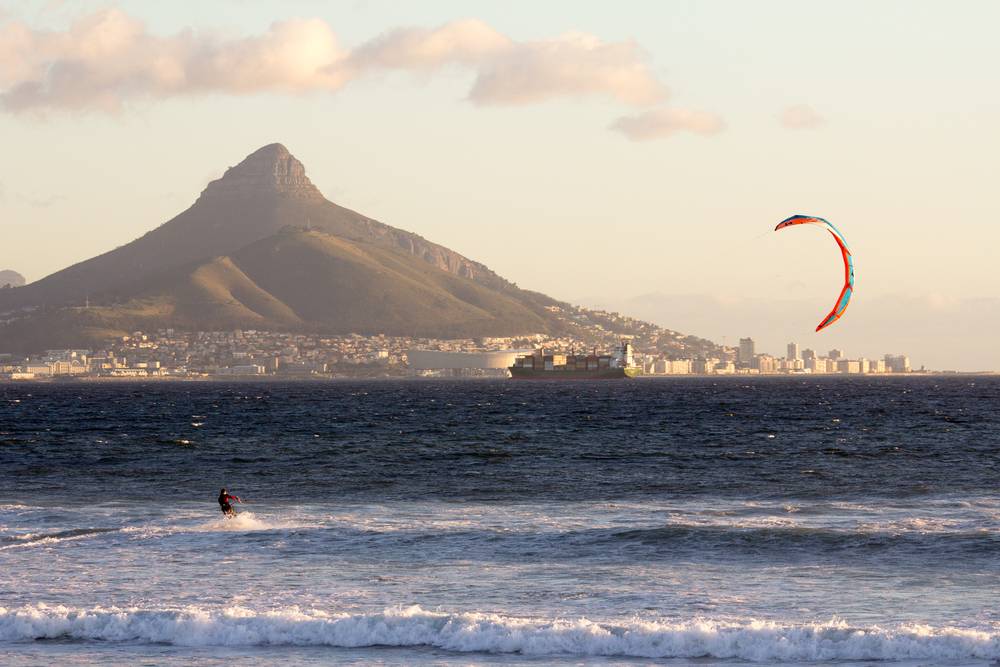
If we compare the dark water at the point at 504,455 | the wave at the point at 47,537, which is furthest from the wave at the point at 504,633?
the dark water at the point at 504,455

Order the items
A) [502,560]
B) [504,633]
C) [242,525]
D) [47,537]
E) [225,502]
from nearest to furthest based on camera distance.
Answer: [504,633] → [502,560] → [47,537] → [242,525] → [225,502]

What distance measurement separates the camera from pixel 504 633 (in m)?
31.5

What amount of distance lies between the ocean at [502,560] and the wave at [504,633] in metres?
0.05

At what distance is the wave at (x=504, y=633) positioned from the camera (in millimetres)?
30281

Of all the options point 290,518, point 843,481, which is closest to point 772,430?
point 843,481

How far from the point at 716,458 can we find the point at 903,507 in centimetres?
3042

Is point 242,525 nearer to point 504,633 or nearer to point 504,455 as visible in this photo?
point 504,633

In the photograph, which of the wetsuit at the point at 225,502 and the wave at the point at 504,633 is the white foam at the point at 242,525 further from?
the wave at the point at 504,633

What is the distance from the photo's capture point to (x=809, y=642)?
30.5m

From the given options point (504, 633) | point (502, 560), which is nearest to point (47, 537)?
point (502, 560)

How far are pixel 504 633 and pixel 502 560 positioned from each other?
10.2m

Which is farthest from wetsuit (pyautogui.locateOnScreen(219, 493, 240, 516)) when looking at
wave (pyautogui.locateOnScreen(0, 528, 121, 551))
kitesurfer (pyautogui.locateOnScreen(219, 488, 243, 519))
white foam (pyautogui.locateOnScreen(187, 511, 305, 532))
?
wave (pyautogui.locateOnScreen(0, 528, 121, 551))

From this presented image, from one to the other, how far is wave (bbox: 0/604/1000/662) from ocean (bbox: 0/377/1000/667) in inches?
2.1

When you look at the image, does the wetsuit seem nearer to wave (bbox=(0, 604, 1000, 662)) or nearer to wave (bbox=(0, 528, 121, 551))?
wave (bbox=(0, 528, 121, 551))
